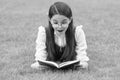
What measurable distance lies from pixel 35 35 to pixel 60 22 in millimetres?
2445

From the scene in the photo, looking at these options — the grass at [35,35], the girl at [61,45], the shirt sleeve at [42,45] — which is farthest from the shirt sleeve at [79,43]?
the shirt sleeve at [42,45]

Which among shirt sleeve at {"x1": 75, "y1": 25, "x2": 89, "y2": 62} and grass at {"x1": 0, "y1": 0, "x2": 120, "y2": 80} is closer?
grass at {"x1": 0, "y1": 0, "x2": 120, "y2": 80}

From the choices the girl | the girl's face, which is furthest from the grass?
the girl's face

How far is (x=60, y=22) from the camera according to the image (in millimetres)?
4016

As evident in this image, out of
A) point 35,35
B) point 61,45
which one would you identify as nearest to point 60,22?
point 61,45

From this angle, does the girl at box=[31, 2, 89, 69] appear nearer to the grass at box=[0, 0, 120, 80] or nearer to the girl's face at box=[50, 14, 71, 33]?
the girl's face at box=[50, 14, 71, 33]

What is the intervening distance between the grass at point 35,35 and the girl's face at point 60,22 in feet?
1.85

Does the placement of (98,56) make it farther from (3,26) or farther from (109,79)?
(3,26)

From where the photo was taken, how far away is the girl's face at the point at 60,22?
399 cm

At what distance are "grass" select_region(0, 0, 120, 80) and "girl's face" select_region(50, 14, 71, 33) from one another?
56cm

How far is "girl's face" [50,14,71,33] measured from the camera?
3991mm

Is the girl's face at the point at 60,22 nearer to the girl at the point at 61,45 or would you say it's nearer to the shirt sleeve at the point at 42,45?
the girl at the point at 61,45

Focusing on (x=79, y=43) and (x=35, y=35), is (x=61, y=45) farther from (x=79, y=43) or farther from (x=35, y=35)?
(x=35, y=35)

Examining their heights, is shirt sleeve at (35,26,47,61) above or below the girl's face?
below
